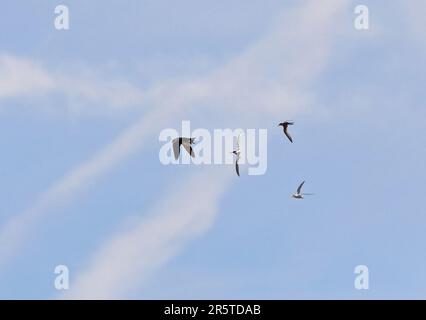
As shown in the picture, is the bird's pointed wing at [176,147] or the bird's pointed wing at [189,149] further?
the bird's pointed wing at [176,147]

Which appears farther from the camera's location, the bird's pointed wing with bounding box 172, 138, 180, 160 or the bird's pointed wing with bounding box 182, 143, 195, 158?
the bird's pointed wing with bounding box 172, 138, 180, 160

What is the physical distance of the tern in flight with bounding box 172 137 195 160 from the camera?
128625 mm

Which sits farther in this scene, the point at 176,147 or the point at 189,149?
the point at 176,147

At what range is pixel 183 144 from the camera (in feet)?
424

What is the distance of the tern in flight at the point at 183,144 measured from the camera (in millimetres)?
128625

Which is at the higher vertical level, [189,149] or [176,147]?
[176,147]
